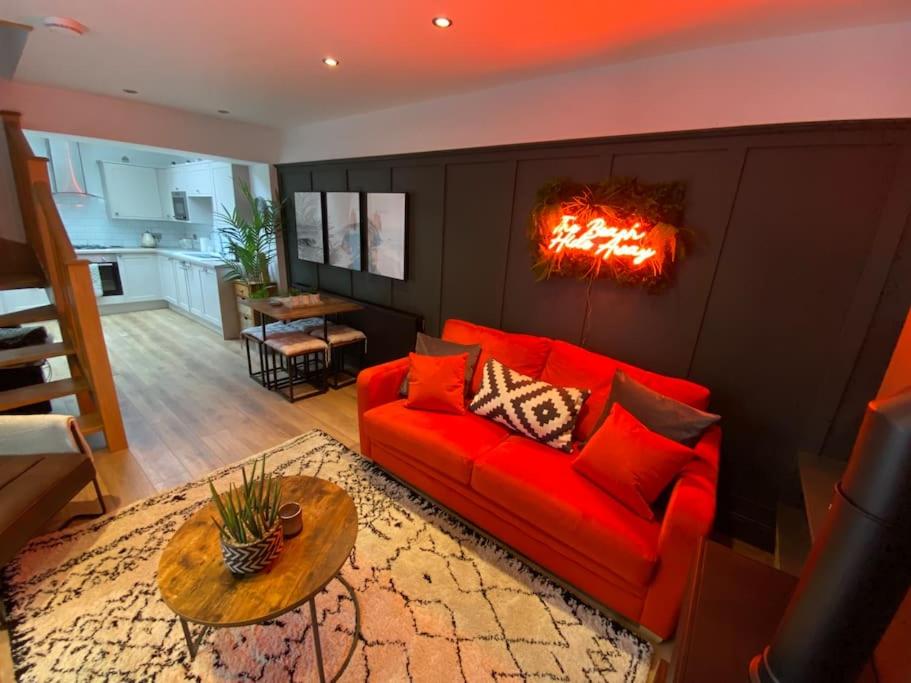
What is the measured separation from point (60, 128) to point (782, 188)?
5111 mm

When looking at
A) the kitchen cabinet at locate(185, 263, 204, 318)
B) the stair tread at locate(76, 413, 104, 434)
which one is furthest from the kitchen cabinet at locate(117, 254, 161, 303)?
the stair tread at locate(76, 413, 104, 434)

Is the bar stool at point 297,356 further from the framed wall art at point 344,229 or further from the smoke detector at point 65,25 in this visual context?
the smoke detector at point 65,25

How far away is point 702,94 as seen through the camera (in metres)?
1.97

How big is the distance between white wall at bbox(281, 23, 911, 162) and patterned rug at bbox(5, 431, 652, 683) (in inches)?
94.3

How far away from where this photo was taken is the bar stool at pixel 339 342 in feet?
12.1

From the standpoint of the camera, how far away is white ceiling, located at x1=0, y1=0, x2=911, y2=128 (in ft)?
5.35

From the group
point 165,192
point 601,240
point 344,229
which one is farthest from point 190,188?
point 601,240

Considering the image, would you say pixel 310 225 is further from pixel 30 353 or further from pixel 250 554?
pixel 250 554

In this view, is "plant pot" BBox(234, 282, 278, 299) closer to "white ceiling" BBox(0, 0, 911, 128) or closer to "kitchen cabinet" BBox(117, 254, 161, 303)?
"white ceiling" BBox(0, 0, 911, 128)

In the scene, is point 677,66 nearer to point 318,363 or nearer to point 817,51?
point 817,51

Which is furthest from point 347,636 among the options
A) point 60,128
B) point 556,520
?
point 60,128

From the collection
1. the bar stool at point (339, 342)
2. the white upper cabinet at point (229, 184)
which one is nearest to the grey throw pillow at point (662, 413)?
the bar stool at point (339, 342)

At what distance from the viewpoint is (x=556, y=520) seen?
175cm

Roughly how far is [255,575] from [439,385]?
1378 millimetres
